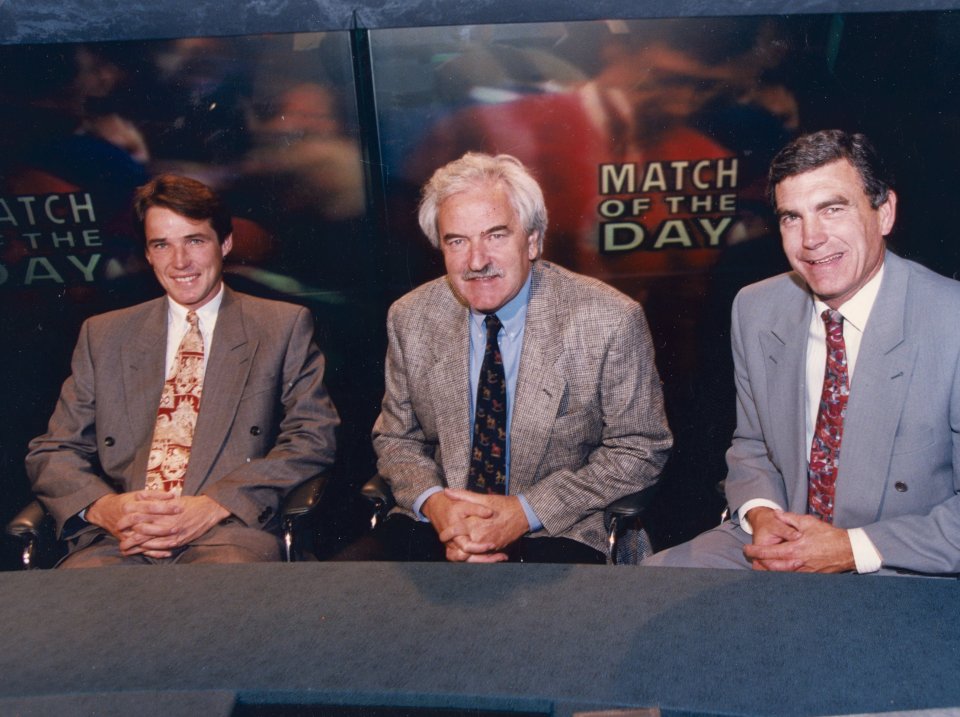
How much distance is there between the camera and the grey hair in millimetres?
2383

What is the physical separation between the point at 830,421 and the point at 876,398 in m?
0.15

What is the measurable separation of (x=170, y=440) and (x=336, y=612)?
168 centimetres

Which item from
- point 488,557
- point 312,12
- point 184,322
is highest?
point 312,12

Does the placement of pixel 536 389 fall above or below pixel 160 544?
above

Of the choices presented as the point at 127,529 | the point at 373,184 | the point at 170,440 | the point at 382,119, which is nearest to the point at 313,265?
the point at 373,184

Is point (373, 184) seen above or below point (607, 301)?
above

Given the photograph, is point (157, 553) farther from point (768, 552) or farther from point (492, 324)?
point (768, 552)

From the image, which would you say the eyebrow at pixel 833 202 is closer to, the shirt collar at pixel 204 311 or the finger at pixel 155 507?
the shirt collar at pixel 204 311

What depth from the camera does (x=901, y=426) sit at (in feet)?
6.47

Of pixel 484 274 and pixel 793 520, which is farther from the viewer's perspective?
pixel 484 274

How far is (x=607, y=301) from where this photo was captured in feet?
7.93

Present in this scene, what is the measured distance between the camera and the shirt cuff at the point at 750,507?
2.20m

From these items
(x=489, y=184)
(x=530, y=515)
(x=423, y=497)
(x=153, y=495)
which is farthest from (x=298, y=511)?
(x=489, y=184)

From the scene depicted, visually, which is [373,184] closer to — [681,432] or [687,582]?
[681,432]
